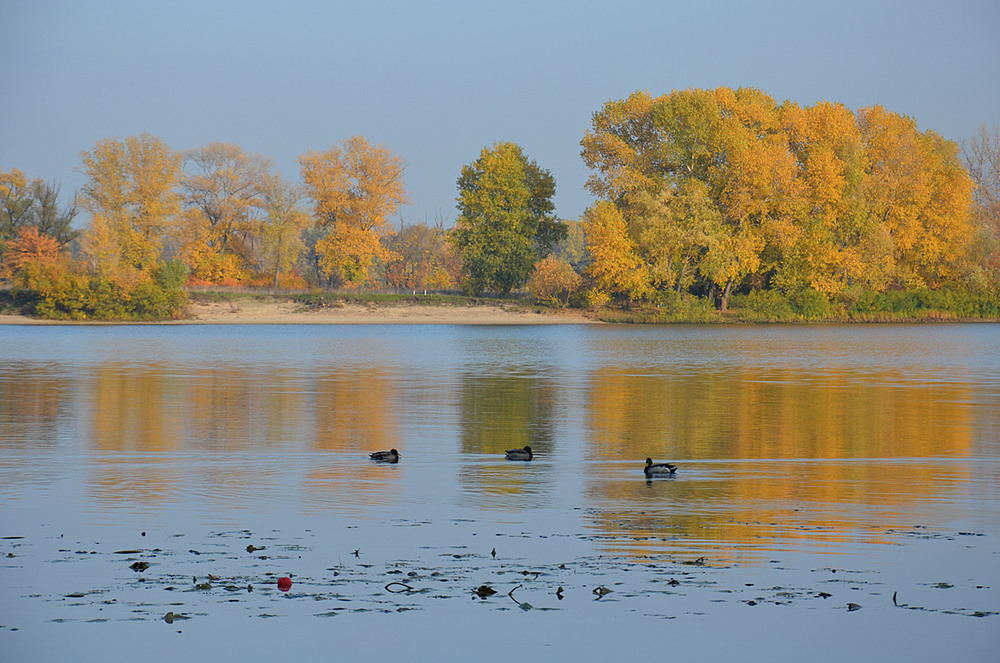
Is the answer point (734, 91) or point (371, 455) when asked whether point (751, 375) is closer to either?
point (371, 455)

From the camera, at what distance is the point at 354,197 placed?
105 metres

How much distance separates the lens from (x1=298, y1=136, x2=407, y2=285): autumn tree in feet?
338

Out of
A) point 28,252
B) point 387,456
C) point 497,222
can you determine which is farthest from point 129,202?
point 387,456

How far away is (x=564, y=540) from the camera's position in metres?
A: 11.3

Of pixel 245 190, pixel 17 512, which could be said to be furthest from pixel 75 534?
pixel 245 190

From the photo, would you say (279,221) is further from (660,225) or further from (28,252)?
(660,225)

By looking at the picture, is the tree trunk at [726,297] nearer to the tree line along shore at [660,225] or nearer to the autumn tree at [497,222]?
the tree line along shore at [660,225]

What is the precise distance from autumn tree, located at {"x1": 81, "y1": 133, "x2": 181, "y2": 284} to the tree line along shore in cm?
17

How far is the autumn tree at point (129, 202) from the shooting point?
93.8 meters

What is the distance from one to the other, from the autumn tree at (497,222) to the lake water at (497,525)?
220 ft

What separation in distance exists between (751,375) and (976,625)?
28.2 m

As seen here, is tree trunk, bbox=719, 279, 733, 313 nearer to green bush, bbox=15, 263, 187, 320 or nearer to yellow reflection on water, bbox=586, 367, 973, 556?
green bush, bbox=15, 263, 187, 320

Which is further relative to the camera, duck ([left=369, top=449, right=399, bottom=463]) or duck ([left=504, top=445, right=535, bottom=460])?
duck ([left=504, top=445, right=535, bottom=460])

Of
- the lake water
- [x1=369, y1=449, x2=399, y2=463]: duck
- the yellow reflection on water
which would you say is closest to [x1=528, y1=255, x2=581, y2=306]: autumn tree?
the yellow reflection on water
